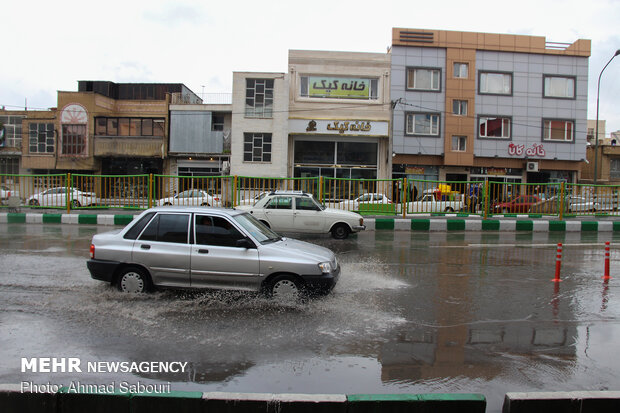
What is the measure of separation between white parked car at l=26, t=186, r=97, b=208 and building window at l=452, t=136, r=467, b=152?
25197mm

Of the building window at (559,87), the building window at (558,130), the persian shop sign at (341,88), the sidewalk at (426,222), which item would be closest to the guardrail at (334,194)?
the sidewalk at (426,222)

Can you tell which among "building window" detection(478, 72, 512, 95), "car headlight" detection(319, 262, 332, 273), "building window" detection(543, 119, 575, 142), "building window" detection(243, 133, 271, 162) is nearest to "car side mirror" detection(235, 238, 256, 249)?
"car headlight" detection(319, 262, 332, 273)

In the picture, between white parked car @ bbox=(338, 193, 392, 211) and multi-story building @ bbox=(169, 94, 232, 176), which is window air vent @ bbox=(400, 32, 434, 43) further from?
white parked car @ bbox=(338, 193, 392, 211)

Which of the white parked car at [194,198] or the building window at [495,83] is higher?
the building window at [495,83]

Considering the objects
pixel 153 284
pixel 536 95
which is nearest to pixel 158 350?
pixel 153 284

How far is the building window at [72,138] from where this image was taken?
33.3m

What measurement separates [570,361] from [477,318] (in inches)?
58.4

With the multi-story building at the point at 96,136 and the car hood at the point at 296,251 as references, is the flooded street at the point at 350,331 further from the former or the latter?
the multi-story building at the point at 96,136

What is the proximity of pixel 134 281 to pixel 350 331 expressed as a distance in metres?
3.35

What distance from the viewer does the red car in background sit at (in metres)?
17.8

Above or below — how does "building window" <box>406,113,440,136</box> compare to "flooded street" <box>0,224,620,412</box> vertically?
above

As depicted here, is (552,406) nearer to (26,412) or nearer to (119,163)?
(26,412)

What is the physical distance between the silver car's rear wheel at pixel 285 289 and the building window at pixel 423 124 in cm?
2843

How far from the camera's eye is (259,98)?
3138 cm
